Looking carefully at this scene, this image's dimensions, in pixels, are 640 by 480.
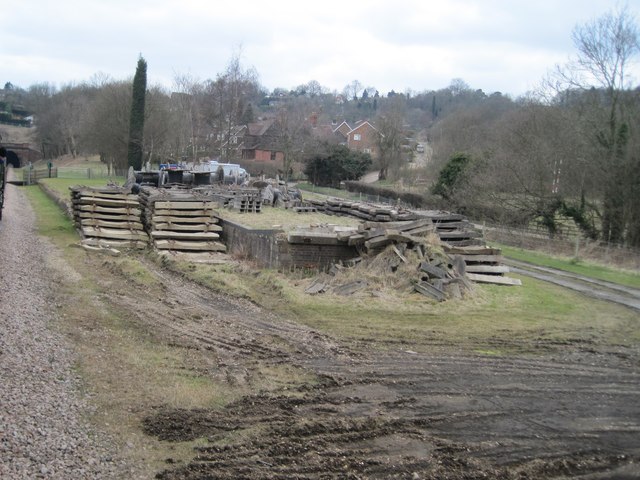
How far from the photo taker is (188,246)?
2044 centimetres

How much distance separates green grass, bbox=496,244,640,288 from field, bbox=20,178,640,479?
517 centimetres

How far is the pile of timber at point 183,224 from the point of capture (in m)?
20.5

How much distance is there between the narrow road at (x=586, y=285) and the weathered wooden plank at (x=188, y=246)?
9329mm

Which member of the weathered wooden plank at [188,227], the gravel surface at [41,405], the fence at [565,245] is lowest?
the gravel surface at [41,405]

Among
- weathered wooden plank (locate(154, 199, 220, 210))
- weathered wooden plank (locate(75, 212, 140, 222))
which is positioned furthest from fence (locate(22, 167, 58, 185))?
weathered wooden plank (locate(154, 199, 220, 210))

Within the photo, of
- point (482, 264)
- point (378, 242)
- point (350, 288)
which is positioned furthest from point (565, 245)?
point (350, 288)

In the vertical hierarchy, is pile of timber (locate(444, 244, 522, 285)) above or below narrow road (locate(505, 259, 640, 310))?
A: above

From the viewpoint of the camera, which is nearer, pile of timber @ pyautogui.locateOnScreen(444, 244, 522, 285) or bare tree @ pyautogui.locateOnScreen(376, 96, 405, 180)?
pile of timber @ pyautogui.locateOnScreen(444, 244, 522, 285)

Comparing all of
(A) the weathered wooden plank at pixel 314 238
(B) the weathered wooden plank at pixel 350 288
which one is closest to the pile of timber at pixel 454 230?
(A) the weathered wooden plank at pixel 314 238

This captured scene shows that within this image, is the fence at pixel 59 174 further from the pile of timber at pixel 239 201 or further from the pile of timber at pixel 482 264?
the pile of timber at pixel 482 264

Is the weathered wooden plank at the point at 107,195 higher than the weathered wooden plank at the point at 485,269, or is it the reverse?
the weathered wooden plank at the point at 107,195

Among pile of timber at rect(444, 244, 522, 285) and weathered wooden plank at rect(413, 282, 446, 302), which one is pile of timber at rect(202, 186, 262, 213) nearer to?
pile of timber at rect(444, 244, 522, 285)

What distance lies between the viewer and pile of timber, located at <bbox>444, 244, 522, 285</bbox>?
1714cm

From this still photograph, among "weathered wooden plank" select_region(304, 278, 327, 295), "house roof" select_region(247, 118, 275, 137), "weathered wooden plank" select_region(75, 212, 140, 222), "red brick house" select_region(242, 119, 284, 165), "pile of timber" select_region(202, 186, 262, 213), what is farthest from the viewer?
"house roof" select_region(247, 118, 275, 137)
